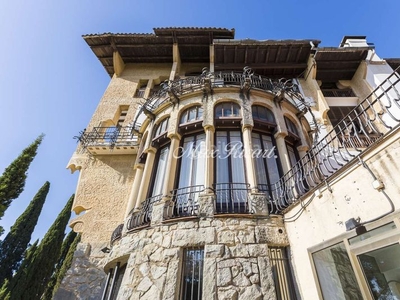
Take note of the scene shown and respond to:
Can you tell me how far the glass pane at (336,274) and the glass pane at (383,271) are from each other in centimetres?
27

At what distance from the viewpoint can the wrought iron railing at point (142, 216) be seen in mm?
5720

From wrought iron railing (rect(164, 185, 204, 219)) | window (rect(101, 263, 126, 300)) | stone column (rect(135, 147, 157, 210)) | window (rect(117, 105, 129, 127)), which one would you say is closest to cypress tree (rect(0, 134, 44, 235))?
window (rect(117, 105, 129, 127))

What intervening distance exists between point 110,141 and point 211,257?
309 inches

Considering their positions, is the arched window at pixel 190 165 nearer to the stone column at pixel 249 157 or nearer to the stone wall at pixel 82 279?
the stone column at pixel 249 157

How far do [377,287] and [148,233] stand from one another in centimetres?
433

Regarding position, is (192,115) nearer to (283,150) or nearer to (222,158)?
(222,158)

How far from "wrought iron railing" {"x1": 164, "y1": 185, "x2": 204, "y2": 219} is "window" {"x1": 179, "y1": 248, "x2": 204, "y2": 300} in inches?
35.4

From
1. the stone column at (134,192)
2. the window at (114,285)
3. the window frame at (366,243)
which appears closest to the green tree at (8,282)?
the window at (114,285)

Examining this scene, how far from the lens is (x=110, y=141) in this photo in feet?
32.8

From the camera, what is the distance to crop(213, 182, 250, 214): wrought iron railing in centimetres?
518

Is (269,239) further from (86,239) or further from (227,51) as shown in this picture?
(227,51)

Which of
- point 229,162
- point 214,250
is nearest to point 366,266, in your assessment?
point 214,250

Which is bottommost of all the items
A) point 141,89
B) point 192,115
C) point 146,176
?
point 146,176

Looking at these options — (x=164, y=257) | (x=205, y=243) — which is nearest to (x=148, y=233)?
(x=164, y=257)
